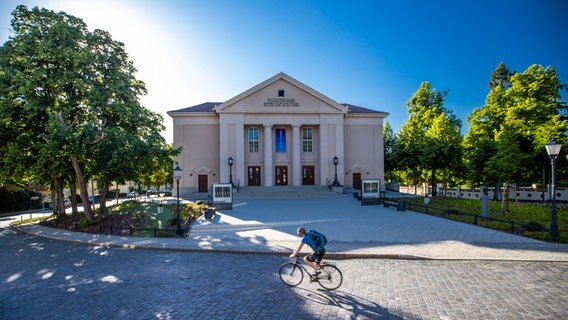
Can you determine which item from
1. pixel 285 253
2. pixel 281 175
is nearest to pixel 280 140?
pixel 281 175

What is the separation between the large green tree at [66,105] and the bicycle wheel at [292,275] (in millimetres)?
11714

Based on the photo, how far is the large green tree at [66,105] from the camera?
16016mm

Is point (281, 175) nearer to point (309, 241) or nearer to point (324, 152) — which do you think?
point (324, 152)

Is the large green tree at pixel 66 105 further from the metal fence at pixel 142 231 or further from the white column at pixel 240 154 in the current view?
the white column at pixel 240 154

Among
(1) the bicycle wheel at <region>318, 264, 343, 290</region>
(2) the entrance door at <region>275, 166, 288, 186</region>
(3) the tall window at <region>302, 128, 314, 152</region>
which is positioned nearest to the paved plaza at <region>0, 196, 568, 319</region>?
(1) the bicycle wheel at <region>318, 264, 343, 290</region>

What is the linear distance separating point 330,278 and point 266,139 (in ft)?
104

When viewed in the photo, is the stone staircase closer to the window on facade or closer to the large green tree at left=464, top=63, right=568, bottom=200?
the window on facade

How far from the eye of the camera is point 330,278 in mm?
7250

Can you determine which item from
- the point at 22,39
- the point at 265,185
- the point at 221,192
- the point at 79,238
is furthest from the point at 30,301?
the point at 265,185

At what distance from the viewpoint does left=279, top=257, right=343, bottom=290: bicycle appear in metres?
7.28

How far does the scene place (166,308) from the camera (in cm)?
629

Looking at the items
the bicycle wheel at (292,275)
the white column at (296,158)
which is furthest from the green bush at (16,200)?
the bicycle wheel at (292,275)

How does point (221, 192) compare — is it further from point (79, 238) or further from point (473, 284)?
point (473, 284)

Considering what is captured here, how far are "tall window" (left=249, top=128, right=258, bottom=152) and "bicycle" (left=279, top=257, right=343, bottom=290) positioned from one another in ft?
107
